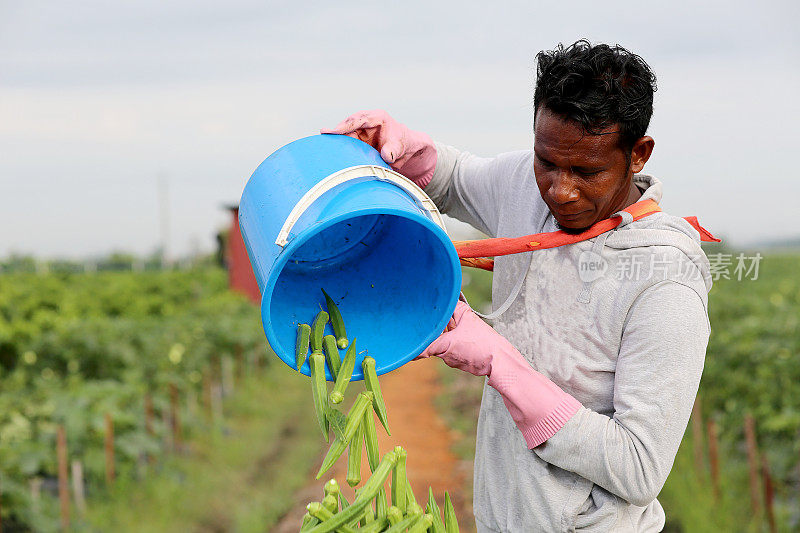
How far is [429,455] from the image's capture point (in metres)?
7.67

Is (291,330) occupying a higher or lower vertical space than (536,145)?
lower

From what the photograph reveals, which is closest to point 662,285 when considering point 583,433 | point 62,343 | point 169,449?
point 583,433

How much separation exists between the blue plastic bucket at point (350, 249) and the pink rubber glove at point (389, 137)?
0.19 feet

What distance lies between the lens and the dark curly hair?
5.03ft

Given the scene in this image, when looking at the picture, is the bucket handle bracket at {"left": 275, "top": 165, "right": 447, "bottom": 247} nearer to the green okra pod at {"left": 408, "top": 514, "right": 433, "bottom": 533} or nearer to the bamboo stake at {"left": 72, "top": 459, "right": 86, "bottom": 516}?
the green okra pod at {"left": 408, "top": 514, "right": 433, "bottom": 533}

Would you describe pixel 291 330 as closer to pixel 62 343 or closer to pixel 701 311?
pixel 701 311

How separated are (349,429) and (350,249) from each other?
593 millimetres

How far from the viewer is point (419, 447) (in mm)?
8000

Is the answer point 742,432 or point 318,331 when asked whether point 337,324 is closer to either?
point 318,331

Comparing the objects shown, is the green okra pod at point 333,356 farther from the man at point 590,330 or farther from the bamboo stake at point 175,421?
the bamboo stake at point 175,421

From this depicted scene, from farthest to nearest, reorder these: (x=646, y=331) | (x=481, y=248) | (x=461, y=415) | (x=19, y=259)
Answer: (x=19, y=259) < (x=461, y=415) < (x=481, y=248) < (x=646, y=331)

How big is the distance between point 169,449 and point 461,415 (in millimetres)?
3583

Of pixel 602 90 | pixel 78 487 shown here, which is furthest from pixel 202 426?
pixel 602 90

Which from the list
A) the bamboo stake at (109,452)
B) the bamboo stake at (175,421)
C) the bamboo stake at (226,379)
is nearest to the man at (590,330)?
the bamboo stake at (109,452)
